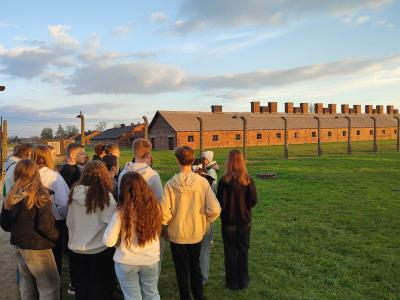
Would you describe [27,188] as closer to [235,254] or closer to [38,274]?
[38,274]

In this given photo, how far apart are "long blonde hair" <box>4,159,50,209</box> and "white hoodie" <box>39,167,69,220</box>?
43 centimetres

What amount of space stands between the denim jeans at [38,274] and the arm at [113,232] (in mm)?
1065

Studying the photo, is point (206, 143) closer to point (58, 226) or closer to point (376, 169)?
point (376, 169)

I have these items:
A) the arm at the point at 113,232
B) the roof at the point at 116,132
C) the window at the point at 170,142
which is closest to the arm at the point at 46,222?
the arm at the point at 113,232

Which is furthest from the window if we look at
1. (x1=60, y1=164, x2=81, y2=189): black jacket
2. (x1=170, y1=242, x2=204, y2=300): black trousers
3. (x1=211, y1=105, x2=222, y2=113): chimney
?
(x1=170, y1=242, x2=204, y2=300): black trousers

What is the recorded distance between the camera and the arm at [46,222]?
4066 mm

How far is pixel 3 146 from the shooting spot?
18.1 meters

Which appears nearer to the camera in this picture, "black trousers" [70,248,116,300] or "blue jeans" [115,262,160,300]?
"blue jeans" [115,262,160,300]

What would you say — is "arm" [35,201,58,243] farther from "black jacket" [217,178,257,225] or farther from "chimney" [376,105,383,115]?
"chimney" [376,105,383,115]

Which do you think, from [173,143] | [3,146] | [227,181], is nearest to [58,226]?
[227,181]

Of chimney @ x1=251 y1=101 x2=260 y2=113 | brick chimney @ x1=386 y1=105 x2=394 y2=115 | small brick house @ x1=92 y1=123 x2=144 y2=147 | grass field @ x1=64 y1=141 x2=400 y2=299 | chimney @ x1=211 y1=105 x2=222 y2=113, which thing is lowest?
grass field @ x1=64 y1=141 x2=400 y2=299

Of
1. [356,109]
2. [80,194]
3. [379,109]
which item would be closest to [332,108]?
[356,109]

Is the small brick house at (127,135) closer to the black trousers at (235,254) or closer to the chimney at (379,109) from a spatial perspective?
the chimney at (379,109)

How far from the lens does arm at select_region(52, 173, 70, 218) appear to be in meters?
4.51
